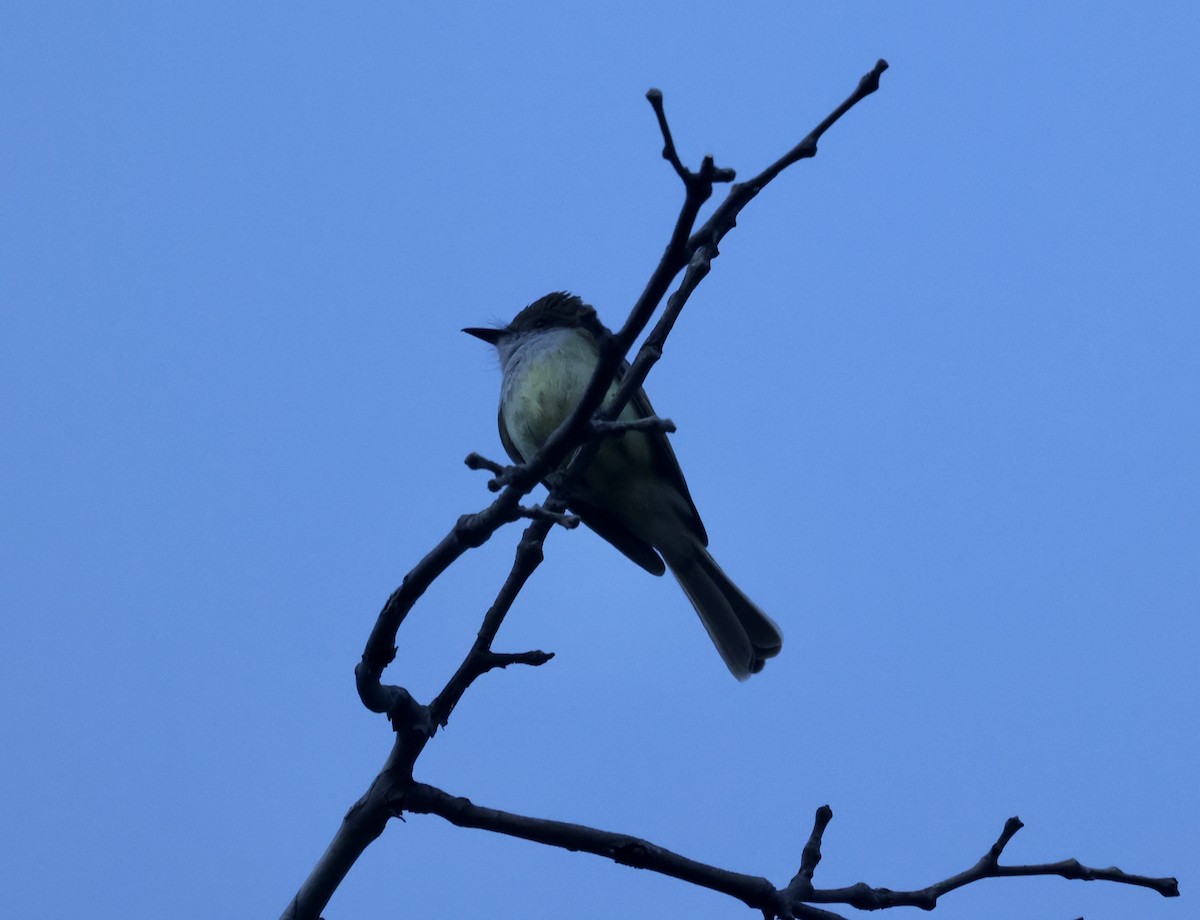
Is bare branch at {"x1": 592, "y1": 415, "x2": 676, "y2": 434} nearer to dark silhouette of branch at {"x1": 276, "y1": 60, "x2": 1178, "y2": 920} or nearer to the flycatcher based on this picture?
dark silhouette of branch at {"x1": 276, "y1": 60, "x2": 1178, "y2": 920}

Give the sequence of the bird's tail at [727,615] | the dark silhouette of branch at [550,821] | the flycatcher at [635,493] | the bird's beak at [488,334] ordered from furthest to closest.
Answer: the bird's beak at [488,334] → the bird's tail at [727,615] → the flycatcher at [635,493] → the dark silhouette of branch at [550,821]

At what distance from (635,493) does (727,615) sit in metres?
1.00

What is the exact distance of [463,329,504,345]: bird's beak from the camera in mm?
9578

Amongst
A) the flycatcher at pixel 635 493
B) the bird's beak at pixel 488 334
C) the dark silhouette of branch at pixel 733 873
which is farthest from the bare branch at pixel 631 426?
the bird's beak at pixel 488 334

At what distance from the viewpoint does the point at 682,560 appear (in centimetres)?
823

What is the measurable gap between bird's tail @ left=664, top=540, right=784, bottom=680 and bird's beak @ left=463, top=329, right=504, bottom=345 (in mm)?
2363

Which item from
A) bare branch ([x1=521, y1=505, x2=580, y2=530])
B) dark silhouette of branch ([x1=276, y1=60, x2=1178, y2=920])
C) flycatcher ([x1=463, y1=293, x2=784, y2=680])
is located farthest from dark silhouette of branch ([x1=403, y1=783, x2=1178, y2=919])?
flycatcher ([x1=463, y1=293, x2=784, y2=680])

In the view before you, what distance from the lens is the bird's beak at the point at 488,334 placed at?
31.4ft

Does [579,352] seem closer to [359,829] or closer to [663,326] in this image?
[663,326]

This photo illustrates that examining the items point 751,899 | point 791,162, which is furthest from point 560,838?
point 791,162

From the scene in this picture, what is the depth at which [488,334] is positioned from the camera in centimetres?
964

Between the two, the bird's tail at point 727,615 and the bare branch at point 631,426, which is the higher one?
the bird's tail at point 727,615

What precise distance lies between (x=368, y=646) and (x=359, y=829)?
0.59 metres

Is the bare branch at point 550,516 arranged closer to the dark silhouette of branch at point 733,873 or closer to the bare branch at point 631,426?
the bare branch at point 631,426
